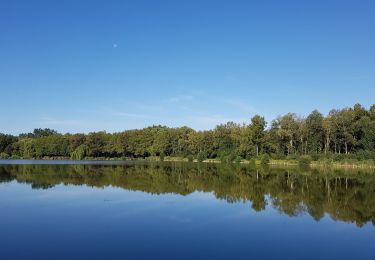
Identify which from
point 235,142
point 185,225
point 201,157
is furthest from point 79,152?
point 185,225

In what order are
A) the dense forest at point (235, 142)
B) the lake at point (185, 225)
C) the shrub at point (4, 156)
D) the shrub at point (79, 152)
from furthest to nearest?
the shrub at point (4, 156) < the shrub at point (79, 152) < the dense forest at point (235, 142) < the lake at point (185, 225)

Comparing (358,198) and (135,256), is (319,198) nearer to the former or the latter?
(358,198)

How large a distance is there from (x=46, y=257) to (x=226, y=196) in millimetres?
16634

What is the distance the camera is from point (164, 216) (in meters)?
17.8

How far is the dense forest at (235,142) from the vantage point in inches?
2869

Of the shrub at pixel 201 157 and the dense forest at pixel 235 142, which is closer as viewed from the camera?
the dense forest at pixel 235 142

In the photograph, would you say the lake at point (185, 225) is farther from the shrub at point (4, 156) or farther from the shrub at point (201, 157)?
the shrub at point (4, 156)

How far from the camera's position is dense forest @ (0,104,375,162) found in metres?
72.9

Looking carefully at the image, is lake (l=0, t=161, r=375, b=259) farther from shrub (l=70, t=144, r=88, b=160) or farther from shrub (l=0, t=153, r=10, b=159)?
shrub (l=0, t=153, r=10, b=159)

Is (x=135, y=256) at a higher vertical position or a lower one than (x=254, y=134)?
lower

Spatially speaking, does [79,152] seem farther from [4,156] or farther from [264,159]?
[264,159]

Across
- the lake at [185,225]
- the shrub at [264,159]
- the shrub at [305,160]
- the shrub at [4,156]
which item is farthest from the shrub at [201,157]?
the lake at [185,225]

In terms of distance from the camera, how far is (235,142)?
9262 cm

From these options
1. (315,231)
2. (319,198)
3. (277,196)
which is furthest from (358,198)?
(315,231)
